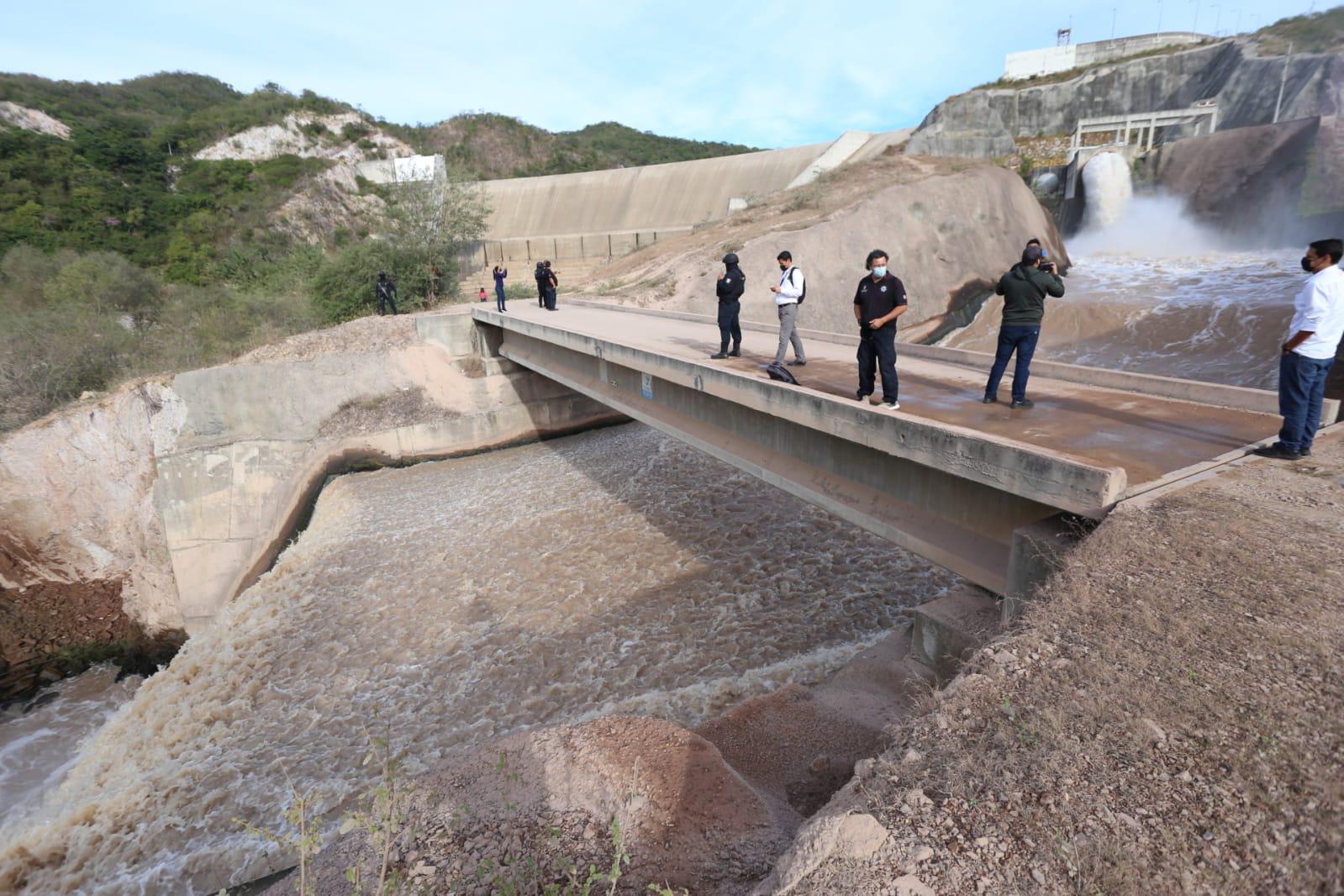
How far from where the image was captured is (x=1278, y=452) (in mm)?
4902

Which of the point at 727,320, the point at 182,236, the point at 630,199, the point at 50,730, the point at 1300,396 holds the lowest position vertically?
the point at 50,730

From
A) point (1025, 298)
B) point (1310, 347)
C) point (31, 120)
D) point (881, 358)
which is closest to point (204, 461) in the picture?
point (881, 358)

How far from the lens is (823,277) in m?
19.7

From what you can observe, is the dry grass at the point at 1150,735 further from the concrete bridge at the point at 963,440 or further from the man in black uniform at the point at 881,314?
the man in black uniform at the point at 881,314

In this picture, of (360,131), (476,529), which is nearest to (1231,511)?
(476,529)

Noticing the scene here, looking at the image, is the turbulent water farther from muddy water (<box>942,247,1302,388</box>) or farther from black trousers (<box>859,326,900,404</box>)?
black trousers (<box>859,326,900,404</box>)

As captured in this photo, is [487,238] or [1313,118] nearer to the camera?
[1313,118]

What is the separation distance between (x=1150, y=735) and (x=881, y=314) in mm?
3892

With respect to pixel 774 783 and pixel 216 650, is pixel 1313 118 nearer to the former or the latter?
pixel 774 783

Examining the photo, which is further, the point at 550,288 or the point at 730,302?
the point at 550,288

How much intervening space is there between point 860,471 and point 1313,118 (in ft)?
100

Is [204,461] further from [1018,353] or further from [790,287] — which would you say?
[1018,353]

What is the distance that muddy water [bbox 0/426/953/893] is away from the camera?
23.1 feet

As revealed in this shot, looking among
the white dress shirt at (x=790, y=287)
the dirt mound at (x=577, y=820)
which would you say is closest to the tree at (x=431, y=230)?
the white dress shirt at (x=790, y=287)
